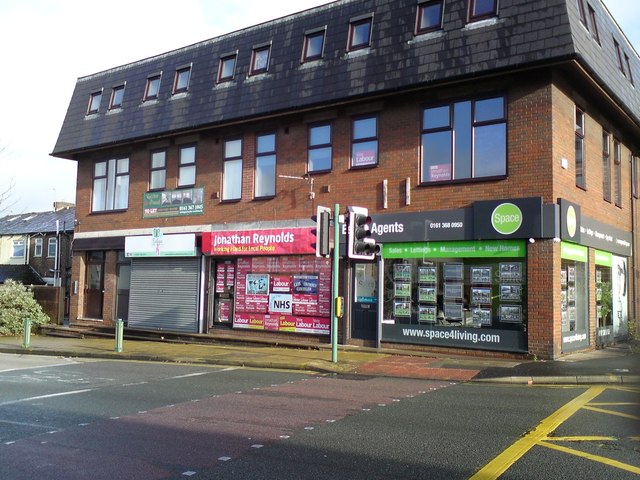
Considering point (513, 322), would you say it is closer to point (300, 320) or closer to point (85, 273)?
point (300, 320)

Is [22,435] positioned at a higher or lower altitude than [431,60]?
lower

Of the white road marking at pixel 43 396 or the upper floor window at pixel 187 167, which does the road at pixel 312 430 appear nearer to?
the white road marking at pixel 43 396

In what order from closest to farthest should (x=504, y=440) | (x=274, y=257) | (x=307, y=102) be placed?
(x=504, y=440) < (x=307, y=102) < (x=274, y=257)

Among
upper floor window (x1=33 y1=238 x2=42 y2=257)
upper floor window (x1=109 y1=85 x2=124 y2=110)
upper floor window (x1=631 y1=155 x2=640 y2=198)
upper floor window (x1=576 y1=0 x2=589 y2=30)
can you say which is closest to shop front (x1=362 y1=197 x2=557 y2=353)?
upper floor window (x1=576 y1=0 x2=589 y2=30)

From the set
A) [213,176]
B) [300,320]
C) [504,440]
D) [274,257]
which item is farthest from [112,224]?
[504,440]

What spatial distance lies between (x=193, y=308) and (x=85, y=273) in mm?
6166

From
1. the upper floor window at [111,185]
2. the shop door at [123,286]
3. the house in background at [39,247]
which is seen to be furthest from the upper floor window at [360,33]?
the house in background at [39,247]

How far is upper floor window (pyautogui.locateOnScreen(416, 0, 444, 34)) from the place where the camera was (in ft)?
50.9

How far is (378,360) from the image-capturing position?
46.6ft

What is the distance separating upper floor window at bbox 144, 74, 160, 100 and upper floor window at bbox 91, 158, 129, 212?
99.5 inches

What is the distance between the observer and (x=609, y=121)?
17953 mm

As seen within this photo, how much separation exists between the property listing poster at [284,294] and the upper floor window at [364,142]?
305 cm

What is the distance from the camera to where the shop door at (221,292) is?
19531mm

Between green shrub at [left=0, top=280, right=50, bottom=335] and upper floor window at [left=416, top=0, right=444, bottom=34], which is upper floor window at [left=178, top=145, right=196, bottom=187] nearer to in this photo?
green shrub at [left=0, top=280, right=50, bottom=335]
